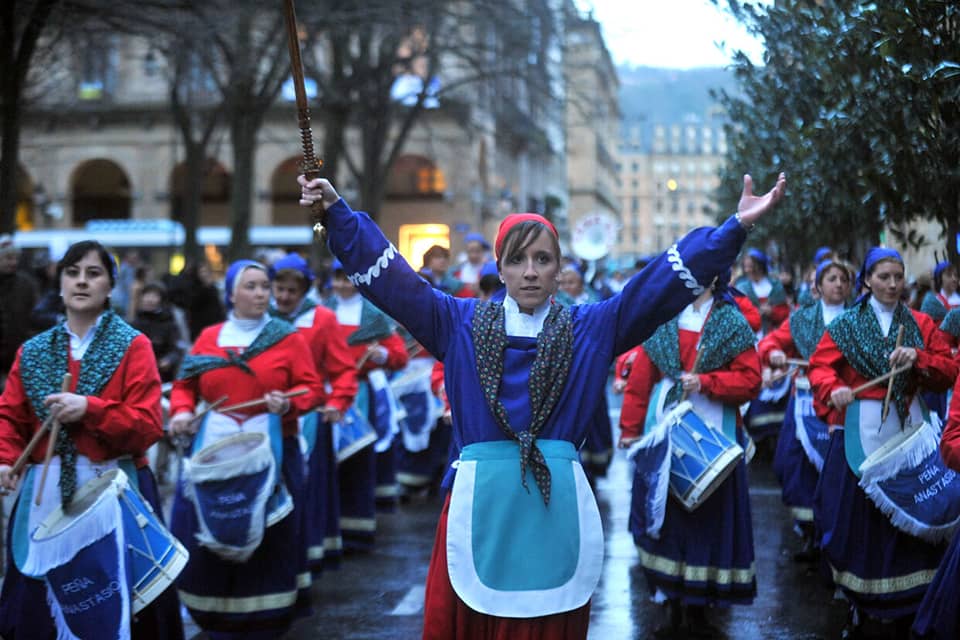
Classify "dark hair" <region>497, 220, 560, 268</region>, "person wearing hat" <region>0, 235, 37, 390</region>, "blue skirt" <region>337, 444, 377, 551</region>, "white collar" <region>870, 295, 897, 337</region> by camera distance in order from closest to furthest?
1. "dark hair" <region>497, 220, 560, 268</region>
2. "white collar" <region>870, 295, 897, 337</region>
3. "blue skirt" <region>337, 444, 377, 551</region>
4. "person wearing hat" <region>0, 235, 37, 390</region>

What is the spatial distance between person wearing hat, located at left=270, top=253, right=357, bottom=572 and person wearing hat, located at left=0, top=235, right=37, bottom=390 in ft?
13.1

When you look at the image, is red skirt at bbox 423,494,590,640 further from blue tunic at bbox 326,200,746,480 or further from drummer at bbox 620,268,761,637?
drummer at bbox 620,268,761,637

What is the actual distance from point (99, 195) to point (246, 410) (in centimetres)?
4744

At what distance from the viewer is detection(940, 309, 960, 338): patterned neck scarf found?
754cm

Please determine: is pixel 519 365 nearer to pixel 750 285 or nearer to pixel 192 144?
pixel 750 285

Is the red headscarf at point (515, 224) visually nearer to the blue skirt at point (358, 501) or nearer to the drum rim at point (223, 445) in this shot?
the drum rim at point (223, 445)

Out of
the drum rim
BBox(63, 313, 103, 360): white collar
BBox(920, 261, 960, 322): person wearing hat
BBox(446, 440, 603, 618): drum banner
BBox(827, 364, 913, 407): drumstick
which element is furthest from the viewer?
BBox(920, 261, 960, 322): person wearing hat

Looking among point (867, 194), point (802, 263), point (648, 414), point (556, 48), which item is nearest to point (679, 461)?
point (648, 414)

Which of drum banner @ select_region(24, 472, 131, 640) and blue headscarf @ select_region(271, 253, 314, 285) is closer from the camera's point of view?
drum banner @ select_region(24, 472, 131, 640)

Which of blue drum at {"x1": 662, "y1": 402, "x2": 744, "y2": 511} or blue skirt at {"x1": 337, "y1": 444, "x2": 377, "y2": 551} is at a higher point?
blue drum at {"x1": 662, "y1": 402, "x2": 744, "y2": 511}

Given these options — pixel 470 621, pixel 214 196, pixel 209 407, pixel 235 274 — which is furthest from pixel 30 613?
pixel 214 196

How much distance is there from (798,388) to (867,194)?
2.05 metres

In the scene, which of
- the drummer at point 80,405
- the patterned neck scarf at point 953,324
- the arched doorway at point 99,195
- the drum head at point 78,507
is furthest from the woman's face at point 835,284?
the arched doorway at point 99,195

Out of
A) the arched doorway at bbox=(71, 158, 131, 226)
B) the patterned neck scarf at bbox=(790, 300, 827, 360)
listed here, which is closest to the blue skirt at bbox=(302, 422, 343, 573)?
the patterned neck scarf at bbox=(790, 300, 827, 360)
